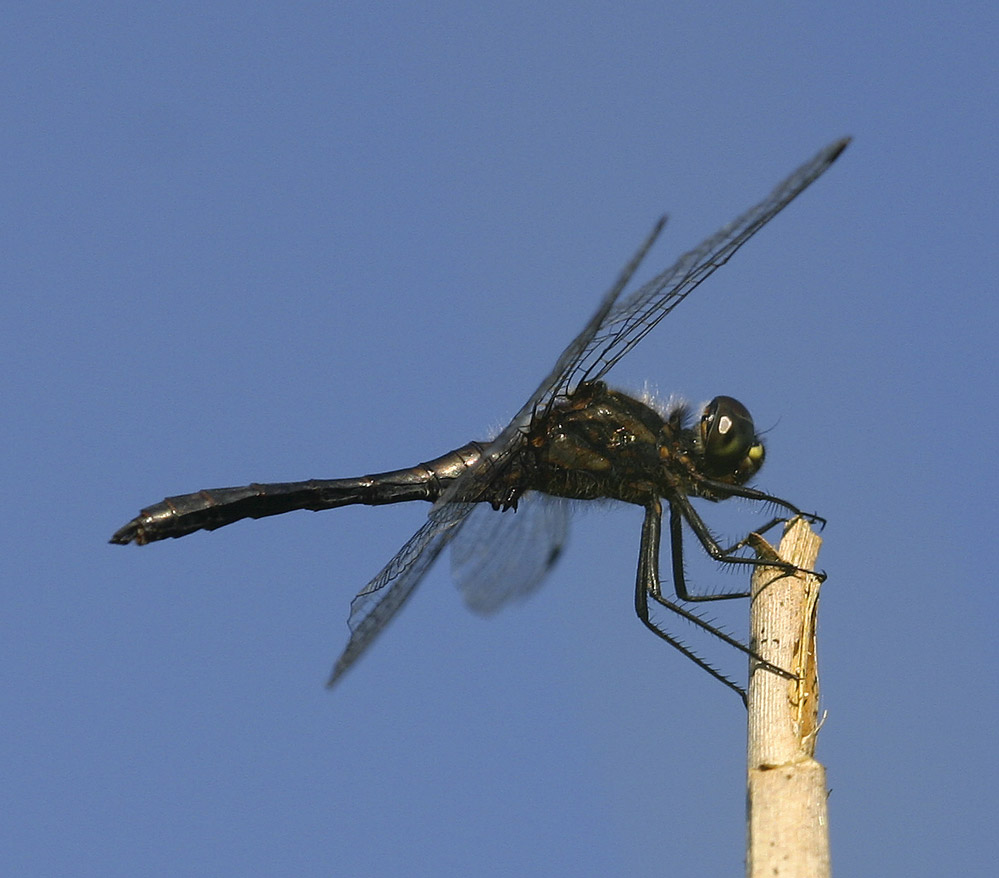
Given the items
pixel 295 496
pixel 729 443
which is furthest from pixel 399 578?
pixel 729 443

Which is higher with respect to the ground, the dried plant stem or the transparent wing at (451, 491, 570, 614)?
the transparent wing at (451, 491, 570, 614)

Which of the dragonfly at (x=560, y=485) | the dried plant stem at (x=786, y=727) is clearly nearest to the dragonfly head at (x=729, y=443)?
the dragonfly at (x=560, y=485)

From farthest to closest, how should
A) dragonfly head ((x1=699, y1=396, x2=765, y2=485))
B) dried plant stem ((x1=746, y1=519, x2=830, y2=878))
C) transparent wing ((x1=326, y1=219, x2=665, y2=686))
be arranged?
dragonfly head ((x1=699, y1=396, x2=765, y2=485)) < transparent wing ((x1=326, y1=219, x2=665, y2=686)) < dried plant stem ((x1=746, y1=519, x2=830, y2=878))

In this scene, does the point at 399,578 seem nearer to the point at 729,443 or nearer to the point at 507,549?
the point at 507,549

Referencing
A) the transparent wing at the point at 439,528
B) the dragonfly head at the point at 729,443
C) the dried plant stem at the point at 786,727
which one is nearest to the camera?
the dried plant stem at the point at 786,727

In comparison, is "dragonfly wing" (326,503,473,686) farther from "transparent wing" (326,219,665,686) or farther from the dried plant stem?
the dried plant stem

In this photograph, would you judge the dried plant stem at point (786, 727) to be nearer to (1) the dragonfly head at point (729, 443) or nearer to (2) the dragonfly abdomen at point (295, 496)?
(1) the dragonfly head at point (729, 443)

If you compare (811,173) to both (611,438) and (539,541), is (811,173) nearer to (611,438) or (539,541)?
(611,438)

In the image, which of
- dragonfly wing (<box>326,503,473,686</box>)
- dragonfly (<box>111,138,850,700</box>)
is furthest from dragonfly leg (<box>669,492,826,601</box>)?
dragonfly wing (<box>326,503,473,686</box>)
